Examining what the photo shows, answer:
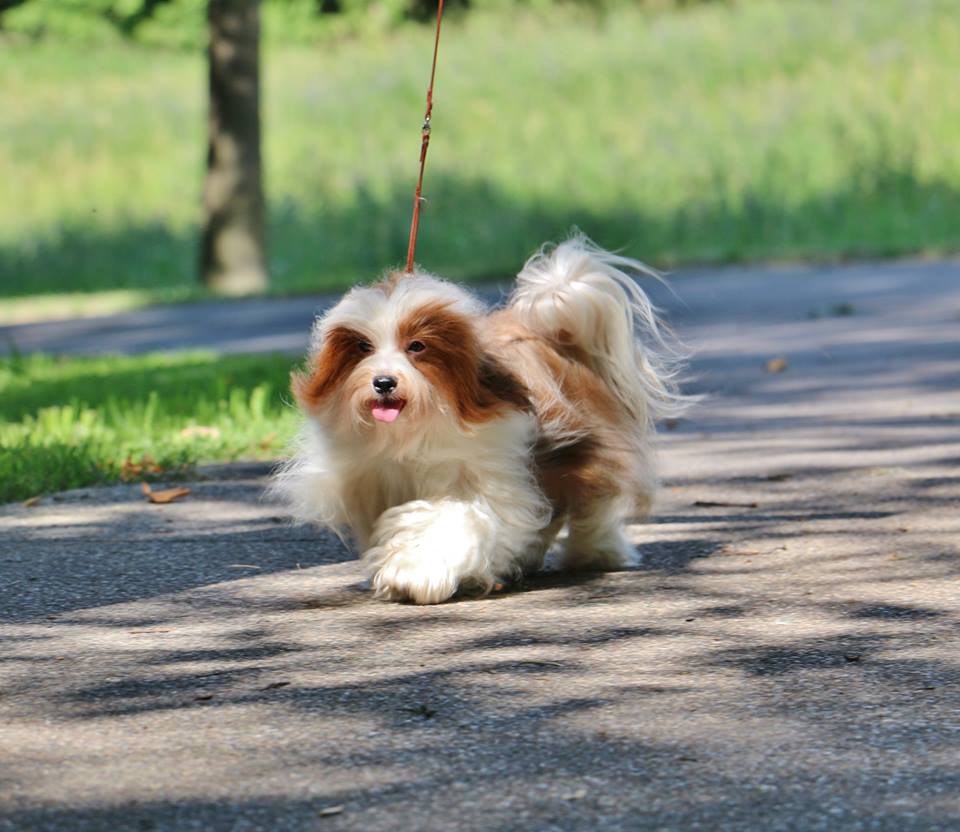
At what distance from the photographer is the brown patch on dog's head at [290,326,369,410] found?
14.3 feet

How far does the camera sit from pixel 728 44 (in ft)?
73.8

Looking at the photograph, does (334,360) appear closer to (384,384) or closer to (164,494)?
(384,384)

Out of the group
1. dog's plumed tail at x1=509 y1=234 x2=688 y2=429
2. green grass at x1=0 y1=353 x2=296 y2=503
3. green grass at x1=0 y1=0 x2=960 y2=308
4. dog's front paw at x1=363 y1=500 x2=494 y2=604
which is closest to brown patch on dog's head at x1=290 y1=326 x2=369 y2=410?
dog's front paw at x1=363 y1=500 x2=494 y2=604

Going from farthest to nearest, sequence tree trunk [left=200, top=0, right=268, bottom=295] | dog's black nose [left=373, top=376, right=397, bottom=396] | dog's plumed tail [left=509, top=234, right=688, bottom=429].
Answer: tree trunk [left=200, top=0, right=268, bottom=295], dog's plumed tail [left=509, top=234, right=688, bottom=429], dog's black nose [left=373, top=376, right=397, bottom=396]

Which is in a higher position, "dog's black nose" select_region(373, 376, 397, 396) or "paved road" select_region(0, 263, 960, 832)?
"dog's black nose" select_region(373, 376, 397, 396)

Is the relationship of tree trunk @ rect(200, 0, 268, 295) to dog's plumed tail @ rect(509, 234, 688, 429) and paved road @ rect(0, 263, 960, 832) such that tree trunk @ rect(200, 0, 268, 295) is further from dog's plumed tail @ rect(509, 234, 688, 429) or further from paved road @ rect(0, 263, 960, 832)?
dog's plumed tail @ rect(509, 234, 688, 429)

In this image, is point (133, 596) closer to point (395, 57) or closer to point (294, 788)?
point (294, 788)

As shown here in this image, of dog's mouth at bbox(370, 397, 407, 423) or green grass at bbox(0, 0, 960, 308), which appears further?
green grass at bbox(0, 0, 960, 308)

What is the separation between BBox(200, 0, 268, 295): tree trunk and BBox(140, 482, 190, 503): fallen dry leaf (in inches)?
388

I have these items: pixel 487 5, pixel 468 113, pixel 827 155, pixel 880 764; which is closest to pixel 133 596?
pixel 880 764

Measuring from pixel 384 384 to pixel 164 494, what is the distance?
2.22m

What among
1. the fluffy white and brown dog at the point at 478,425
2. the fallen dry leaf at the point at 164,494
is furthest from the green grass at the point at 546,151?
the fluffy white and brown dog at the point at 478,425

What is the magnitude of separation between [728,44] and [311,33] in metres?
10.3

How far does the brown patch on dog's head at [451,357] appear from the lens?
4324 mm
